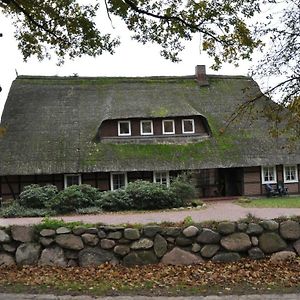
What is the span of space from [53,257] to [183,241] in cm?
226

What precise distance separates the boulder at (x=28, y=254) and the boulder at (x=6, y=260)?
5.1 inches

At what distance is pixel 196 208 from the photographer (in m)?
23.3

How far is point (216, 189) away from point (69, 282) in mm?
24817

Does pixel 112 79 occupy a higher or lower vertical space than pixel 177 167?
higher

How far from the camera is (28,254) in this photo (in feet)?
25.8

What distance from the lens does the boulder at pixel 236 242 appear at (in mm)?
7824

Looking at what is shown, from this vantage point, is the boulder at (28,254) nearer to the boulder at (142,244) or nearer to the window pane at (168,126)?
the boulder at (142,244)

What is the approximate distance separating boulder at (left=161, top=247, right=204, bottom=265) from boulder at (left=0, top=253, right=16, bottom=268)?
2.62 meters

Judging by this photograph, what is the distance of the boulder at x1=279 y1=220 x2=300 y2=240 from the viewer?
7926 millimetres

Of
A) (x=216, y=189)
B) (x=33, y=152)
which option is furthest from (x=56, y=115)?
(x=216, y=189)

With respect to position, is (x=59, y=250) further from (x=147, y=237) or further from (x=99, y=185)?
(x=99, y=185)

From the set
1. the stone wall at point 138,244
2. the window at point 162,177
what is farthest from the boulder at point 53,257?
the window at point 162,177

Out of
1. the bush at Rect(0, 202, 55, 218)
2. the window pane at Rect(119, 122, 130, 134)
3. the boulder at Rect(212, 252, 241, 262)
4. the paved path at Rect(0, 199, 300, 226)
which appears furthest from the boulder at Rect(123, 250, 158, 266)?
the window pane at Rect(119, 122, 130, 134)

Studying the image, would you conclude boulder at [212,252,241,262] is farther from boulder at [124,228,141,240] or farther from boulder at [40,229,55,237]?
boulder at [40,229,55,237]
